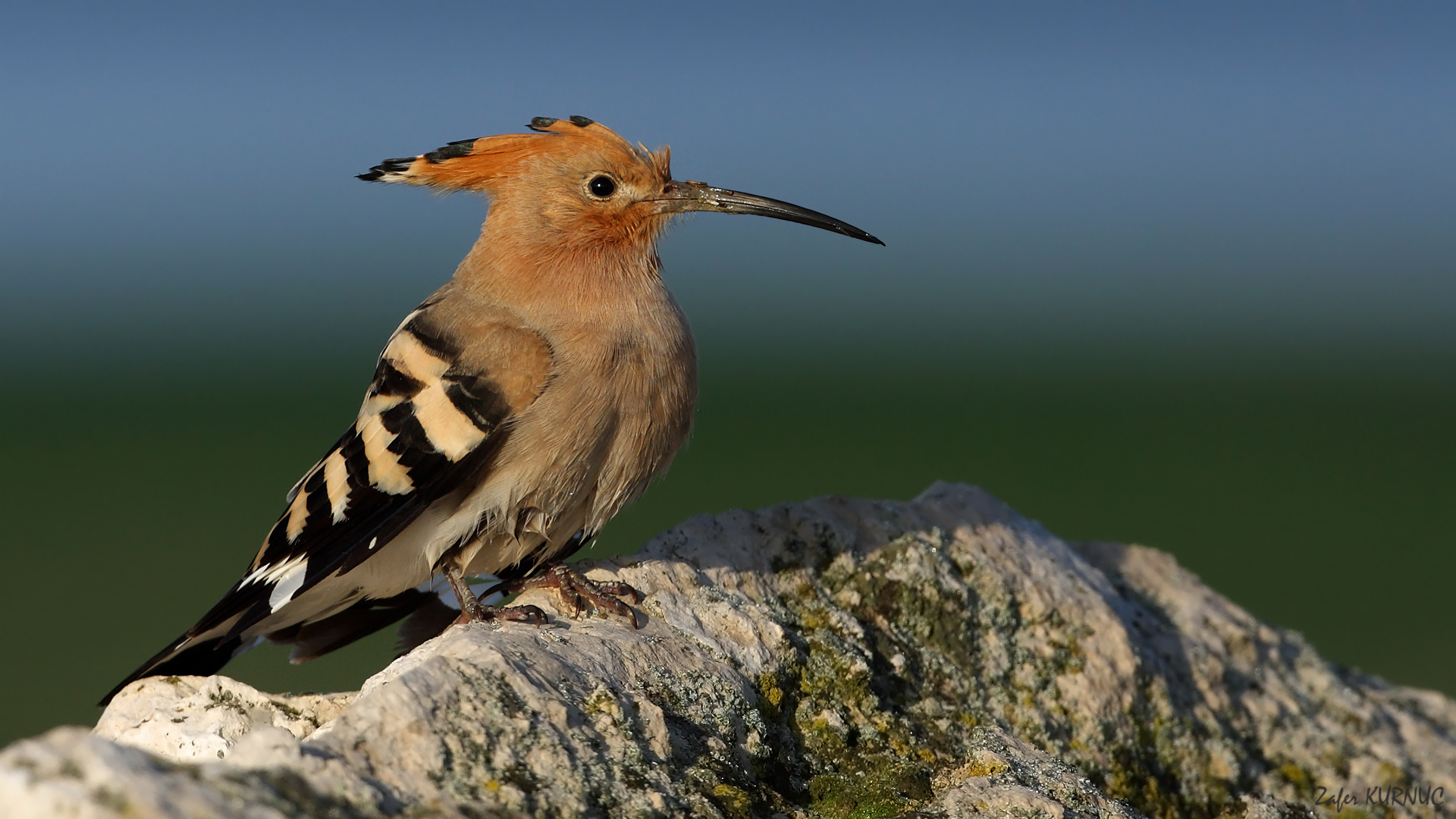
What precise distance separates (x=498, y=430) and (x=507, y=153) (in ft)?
3.68

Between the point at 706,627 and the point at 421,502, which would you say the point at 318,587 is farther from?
the point at 706,627

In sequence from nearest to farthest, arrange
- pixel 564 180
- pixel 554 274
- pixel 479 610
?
1. pixel 479 610
2. pixel 554 274
3. pixel 564 180

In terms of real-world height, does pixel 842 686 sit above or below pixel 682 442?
below

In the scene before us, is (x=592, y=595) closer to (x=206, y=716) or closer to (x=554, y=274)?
(x=206, y=716)

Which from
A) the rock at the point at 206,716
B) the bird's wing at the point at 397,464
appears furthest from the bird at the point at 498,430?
the rock at the point at 206,716

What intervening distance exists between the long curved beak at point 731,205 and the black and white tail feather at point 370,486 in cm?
98

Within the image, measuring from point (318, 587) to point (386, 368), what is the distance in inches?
27.6

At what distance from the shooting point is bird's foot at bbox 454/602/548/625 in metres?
3.27

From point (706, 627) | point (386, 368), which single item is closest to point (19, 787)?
point (706, 627)

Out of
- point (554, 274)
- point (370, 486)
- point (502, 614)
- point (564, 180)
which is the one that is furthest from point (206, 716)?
point (564, 180)

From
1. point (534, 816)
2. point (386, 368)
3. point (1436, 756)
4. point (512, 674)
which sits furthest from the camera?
point (1436, 756)

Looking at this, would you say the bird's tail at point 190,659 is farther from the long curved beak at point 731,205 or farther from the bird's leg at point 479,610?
the long curved beak at point 731,205

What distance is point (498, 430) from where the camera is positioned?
3.79 meters

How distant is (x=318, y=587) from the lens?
3.94m
